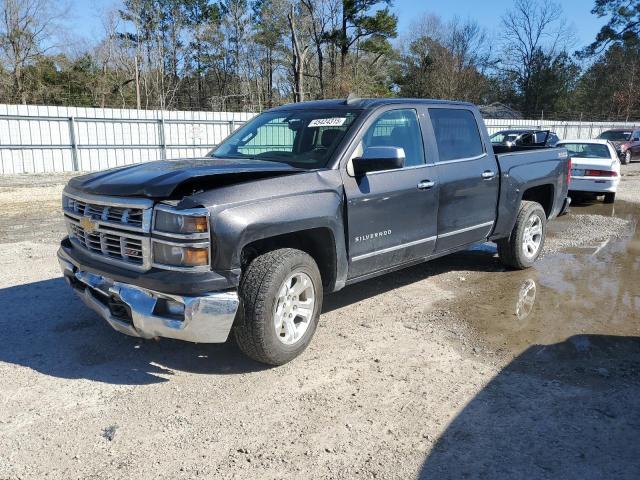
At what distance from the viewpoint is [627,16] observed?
184ft

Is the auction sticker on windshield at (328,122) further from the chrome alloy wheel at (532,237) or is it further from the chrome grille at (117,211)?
the chrome alloy wheel at (532,237)

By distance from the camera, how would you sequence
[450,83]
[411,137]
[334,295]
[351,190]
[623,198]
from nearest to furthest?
1. [351,190]
2. [411,137]
3. [334,295]
4. [623,198]
5. [450,83]

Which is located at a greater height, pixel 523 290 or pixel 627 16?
pixel 627 16

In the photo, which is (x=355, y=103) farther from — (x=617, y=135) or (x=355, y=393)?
(x=617, y=135)

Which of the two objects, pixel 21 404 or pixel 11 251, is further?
pixel 11 251

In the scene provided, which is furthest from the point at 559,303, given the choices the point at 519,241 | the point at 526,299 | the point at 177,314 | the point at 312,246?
the point at 177,314

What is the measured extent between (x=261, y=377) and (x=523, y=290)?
3386mm

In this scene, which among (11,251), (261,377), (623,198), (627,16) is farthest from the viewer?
(627,16)

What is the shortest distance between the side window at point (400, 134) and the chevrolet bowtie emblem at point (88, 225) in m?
2.17

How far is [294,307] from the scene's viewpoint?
3.95 m

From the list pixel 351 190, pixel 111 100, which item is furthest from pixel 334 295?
pixel 111 100

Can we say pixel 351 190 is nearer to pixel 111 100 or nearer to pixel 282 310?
pixel 282 310

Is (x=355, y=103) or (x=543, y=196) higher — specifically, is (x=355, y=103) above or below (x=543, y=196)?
above

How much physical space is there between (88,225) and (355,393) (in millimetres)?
2206
